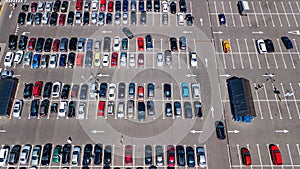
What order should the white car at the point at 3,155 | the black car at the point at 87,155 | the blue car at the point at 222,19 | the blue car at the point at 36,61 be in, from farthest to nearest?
the blue car at the point at 222,19 → the blue car at the point at 36,61 → the black car at the point at 87,155 → the white car at the point at 3,155

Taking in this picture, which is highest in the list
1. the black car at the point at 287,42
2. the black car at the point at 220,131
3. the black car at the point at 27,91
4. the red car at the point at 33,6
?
the red car at the point at 33,6

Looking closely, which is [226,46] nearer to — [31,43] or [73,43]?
[73,43]

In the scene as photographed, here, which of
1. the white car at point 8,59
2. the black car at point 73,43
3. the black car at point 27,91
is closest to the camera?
the black car at point 27,91

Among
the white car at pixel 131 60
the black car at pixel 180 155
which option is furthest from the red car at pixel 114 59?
the black car at pixel 180 155

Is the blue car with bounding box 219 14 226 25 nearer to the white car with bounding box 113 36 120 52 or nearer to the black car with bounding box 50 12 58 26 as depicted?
Result: the white car with bounding box 113 36 120 52

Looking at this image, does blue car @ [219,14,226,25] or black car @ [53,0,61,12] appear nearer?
blue car @ [219,14,226,25]

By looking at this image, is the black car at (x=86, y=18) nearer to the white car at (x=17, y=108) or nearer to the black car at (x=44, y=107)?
the black car at (x=44, y=107)

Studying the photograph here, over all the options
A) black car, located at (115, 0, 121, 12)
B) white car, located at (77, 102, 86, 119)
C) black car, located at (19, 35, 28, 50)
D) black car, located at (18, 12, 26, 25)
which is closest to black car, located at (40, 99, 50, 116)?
white car, located at (77, 102, 86, 119)
